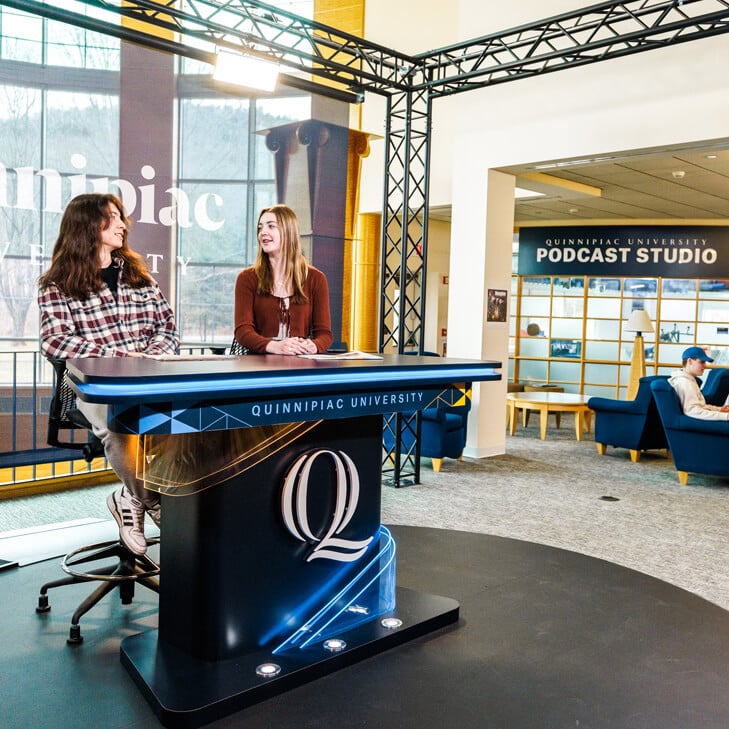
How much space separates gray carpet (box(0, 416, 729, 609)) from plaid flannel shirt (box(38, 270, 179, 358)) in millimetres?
1983

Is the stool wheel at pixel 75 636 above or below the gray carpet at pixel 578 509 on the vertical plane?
above

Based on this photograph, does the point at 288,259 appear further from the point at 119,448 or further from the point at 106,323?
the point at 119,448

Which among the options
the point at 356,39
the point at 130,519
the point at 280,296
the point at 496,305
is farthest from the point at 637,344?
the point at 130,519

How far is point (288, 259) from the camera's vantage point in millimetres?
2965

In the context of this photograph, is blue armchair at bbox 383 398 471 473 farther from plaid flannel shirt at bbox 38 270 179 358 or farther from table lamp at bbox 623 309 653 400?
table lamp at bbox 623 309 653 400

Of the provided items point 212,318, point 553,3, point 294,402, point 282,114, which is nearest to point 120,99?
point 282,114

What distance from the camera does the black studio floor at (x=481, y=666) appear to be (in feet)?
6.41

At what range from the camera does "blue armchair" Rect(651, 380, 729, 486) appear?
19.9 feet

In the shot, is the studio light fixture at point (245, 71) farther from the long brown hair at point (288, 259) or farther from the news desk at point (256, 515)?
the news desk at point (256, 515)

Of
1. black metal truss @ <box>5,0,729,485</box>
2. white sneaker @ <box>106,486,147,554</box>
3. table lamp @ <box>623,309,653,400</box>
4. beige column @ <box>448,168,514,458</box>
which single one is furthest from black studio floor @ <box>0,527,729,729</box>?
table lamp @ <box>623,309,653,400</box>

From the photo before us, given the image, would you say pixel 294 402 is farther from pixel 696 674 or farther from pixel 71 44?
pixel 71 44

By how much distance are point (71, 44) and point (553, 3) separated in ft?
12.5

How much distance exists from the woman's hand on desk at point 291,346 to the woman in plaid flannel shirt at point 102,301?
40 cm

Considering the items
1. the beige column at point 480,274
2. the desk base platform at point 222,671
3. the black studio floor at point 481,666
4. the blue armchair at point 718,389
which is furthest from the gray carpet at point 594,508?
the desk base platform at point 222,671
